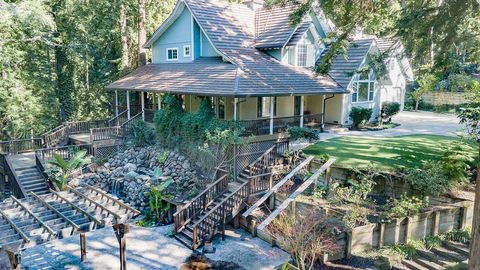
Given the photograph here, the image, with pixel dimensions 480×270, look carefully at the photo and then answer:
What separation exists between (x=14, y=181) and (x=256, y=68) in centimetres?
1262

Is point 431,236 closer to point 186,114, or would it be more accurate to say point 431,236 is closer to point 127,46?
point 186,114

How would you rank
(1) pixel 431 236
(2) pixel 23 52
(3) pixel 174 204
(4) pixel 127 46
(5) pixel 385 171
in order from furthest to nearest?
(4) pixel 127 46
(2) pixel 23 52
(3) pixel 174 204
(5) pixel 385 171
(1) pixel 431 236

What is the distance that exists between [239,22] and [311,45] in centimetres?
458

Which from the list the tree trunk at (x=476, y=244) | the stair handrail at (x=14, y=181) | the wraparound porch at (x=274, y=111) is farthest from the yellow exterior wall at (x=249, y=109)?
the tree trunk at (x=476, y=244)

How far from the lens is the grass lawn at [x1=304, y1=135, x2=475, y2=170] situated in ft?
45.0

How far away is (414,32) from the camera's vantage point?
11.5 m

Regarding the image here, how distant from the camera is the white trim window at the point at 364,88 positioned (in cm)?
2191

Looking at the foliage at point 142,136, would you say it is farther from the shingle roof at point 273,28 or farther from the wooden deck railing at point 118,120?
the shingle roof at point 273,28

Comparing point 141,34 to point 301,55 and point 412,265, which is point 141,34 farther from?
point 412,265

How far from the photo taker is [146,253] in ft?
37.6

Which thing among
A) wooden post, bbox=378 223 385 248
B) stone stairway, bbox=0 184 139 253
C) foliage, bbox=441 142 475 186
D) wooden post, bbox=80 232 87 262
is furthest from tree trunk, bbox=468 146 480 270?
wooden post, bbox=80 232 87 262

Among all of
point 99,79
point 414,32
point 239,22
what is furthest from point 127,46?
point 414,32

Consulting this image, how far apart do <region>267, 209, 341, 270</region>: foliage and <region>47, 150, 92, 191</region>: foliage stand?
10.7 meters

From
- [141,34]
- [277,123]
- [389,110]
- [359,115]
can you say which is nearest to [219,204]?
[277,123]
